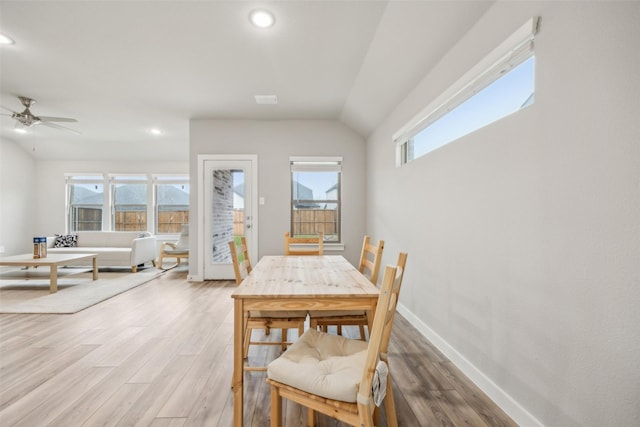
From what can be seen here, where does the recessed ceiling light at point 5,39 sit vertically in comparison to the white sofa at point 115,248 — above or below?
above

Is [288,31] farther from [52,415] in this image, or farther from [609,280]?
[52,415]

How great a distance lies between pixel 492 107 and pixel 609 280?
3.81ft

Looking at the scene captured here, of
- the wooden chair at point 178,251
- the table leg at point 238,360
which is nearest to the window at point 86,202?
the wooden chair at point 178,251

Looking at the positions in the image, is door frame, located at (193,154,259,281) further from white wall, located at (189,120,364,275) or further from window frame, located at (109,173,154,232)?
window frame, located at (109,173,154,232)

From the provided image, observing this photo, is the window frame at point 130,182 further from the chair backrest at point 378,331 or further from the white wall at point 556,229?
the chair backrest at point 378,331

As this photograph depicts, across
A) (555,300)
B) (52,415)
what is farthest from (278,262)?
(555,300)

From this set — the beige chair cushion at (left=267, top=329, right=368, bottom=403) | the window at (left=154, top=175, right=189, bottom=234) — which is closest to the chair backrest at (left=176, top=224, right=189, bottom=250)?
the window at (left=154, top=175, right=189, bottom=234)

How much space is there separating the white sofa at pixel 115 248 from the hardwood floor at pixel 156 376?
7.78 ft

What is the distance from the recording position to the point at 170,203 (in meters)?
6.95

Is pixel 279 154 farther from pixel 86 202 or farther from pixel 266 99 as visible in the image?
pixel 86 202

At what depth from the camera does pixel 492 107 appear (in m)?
1.77

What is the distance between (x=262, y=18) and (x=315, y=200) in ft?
9.61

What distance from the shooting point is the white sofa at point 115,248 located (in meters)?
5.38

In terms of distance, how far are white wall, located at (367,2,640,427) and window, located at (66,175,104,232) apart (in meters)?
7.93
